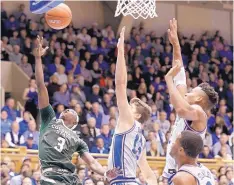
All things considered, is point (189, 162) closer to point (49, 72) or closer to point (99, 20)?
point (49, 72)

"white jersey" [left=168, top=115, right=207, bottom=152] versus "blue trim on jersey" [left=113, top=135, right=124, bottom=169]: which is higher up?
"white jersey" [left=168, top=115, right=207, bottom=152]

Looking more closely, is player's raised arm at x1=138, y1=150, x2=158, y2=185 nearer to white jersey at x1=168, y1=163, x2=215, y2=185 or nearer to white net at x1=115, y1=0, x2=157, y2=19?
white jersey at x1=168, y1=163, x2=215, y2=185

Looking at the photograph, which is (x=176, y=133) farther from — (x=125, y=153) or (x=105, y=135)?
(x=105, y=135)

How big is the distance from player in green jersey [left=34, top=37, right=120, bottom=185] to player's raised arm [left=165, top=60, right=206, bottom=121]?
40.1 inches

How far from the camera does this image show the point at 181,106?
6.06 m

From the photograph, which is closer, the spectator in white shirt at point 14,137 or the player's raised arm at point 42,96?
the player's raised arm at point 42,96

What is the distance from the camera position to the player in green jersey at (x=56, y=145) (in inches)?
261

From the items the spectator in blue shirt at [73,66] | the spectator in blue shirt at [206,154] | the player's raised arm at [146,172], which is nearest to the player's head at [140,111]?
the player's raised arm at [146,172]

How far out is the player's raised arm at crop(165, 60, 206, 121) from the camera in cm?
604

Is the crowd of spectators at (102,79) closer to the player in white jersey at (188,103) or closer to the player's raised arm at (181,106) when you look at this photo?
the player in white jersey at (188,103)

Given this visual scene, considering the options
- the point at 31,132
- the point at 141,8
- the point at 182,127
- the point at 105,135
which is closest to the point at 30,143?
the point at 31,132

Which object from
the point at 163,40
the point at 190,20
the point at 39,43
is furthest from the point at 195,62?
the point at 39,43

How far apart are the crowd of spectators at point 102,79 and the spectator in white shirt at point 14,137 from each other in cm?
2

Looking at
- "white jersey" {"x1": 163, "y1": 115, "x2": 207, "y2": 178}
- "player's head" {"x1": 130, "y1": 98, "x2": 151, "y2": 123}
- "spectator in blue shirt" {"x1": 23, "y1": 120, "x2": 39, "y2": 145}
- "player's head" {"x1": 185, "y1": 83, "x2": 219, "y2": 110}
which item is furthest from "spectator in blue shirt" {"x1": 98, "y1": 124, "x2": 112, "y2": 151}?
"player's head" {"x1": 185, "y1": 83, "x2": 219, "y2": 110}
